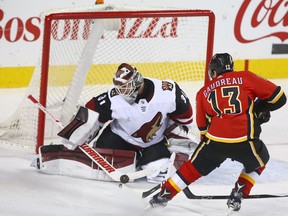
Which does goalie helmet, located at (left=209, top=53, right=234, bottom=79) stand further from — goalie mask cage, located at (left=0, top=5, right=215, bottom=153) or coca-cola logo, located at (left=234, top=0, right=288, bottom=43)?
coca-cola logo, located at (left=234, top=0, right=288, bottom=43)

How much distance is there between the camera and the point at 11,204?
382 centimetres

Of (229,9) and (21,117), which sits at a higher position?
(229,9)

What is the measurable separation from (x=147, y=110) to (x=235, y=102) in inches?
31.7

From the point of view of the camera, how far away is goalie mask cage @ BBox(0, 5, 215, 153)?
468 centimetres

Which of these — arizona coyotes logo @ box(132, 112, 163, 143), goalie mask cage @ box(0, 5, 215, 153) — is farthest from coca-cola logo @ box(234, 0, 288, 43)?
arizona coyotes logo @ box(132, 112, 163, 143)

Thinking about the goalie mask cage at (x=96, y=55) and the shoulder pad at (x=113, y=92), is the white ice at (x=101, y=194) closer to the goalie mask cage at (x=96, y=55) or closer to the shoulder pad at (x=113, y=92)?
the goalie mask cage at (x=96, y=55)

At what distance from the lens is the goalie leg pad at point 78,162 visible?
435cm

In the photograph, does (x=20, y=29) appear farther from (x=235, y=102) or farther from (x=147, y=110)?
(x=235, y=102)

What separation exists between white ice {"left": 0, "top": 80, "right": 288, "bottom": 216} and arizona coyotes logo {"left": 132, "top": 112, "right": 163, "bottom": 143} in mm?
234

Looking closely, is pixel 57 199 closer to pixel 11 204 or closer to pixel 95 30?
pixel 11 204

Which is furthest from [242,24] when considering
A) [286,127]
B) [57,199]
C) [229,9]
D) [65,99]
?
[57,199]

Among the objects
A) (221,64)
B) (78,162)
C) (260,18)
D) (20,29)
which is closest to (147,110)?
(78,162)

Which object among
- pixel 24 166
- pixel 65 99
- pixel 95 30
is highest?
pixel 95 30

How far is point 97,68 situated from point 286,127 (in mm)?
1397
